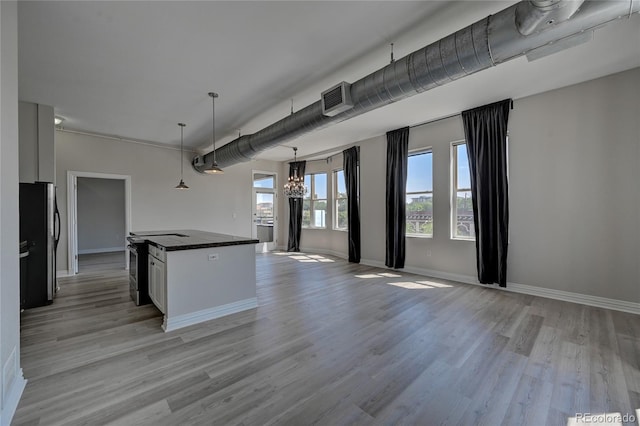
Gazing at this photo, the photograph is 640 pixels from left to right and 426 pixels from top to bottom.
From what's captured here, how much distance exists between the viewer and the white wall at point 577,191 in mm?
3451

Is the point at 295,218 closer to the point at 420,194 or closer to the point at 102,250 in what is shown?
the point at 420,194

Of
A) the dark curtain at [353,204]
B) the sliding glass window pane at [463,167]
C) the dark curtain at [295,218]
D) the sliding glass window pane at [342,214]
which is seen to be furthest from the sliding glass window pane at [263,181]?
the sliding glass window pane at [463,167]

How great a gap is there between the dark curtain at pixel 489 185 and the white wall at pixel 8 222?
17.8 feet

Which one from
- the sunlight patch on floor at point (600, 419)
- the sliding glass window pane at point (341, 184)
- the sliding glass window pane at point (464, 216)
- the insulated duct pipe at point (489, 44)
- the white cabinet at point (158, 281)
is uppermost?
the insulated duct pipe at point (489, 44)

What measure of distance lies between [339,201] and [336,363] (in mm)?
5703

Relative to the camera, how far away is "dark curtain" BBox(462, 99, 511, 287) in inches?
171

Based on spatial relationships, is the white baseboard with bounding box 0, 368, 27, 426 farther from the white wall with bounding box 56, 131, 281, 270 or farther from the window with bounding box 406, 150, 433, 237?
the window with bounding box 406, 150, 433, 237

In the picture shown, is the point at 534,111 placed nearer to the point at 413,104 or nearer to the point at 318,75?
the point at 413,104

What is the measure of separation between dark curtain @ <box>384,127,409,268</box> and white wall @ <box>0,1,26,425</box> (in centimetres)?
540

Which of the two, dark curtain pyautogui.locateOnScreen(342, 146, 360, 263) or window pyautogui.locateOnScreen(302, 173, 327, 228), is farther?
window pyautogui.locateOnScreen(302, 173, 327, 228)

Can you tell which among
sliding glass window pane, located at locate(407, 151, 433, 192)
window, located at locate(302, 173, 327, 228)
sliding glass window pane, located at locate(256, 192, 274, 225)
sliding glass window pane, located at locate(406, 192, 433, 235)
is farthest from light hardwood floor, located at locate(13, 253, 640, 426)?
sliding glass window pane, located at locate(256, 192, 274, 225)

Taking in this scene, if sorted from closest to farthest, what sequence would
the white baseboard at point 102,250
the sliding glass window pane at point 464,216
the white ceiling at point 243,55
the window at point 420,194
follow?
the white ceiling at point 243,55 → the sliding glass window pane at point 464,216 → the window at point 420,194 → the white baseboard at point 102,250

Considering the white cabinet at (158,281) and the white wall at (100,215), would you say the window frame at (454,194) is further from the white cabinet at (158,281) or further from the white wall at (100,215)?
the white wall at (100,215)

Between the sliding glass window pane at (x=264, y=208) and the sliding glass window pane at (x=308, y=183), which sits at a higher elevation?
the sliding glass window pane at (x=308, y=183)
